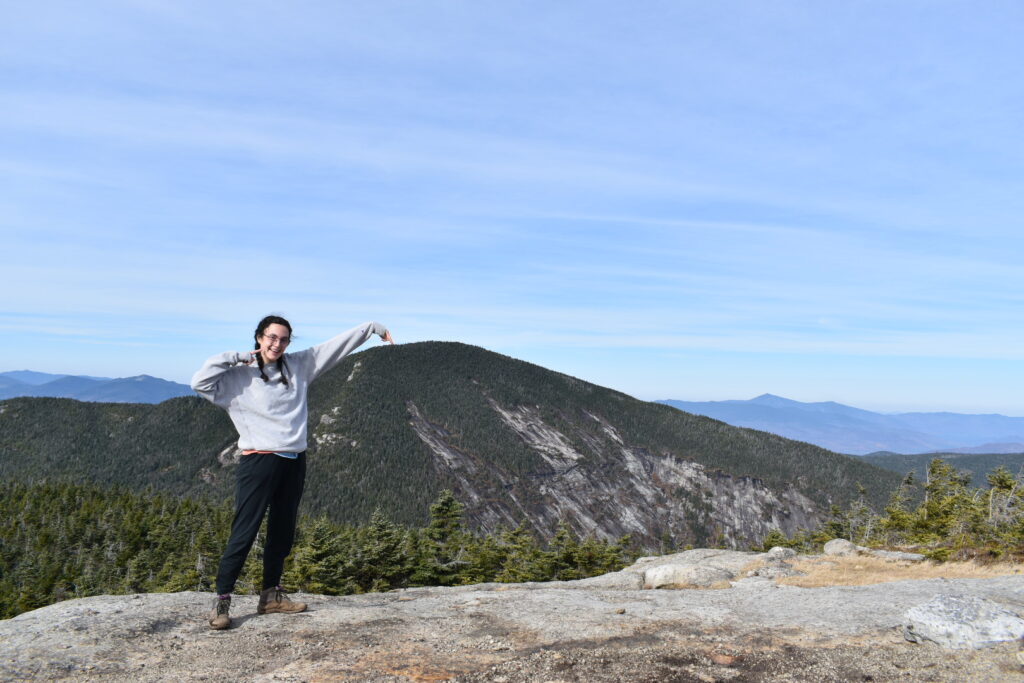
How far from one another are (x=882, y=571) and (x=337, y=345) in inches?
705

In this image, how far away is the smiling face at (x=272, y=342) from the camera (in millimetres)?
7496

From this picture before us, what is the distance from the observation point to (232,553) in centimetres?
757

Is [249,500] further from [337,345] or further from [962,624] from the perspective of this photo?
[962,624]

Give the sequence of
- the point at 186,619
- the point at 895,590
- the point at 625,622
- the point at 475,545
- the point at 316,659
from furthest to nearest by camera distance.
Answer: the point at 475,545, the point at 895,590, the point at 625,622, the point at 186,619, the point at 316,659

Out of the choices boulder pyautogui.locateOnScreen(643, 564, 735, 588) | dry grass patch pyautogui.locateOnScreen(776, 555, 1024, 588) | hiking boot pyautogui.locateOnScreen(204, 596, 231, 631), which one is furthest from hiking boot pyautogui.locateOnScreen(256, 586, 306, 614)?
boulder pyautogui.locateOnScreen(643, 564, 735, 588)

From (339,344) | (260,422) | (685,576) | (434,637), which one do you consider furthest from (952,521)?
(260,422)

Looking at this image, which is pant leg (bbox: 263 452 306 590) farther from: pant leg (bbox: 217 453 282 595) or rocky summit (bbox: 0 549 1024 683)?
rocky summit (bbox: 0 549 1024 683)

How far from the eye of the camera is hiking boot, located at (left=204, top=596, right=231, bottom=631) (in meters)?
7.69

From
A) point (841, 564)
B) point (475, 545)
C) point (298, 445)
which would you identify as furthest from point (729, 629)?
point (475, 545)

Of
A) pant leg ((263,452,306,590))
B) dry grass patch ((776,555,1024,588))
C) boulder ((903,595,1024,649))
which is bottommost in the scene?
dry grass patch ((776,555,1024,588))

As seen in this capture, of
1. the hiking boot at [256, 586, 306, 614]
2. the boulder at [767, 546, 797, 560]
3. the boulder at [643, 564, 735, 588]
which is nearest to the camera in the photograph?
the hiking boot at [256, 586, 306, 614]

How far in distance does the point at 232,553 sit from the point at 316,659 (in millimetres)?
1867

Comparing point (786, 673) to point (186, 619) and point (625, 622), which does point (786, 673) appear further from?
point (186, 619)

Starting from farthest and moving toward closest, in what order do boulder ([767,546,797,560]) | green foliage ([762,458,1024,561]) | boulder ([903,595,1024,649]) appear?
green foliage ([762,458,1024,561])
boulder ([767,546,797,560])
boulder ([903,595,1024,649])
